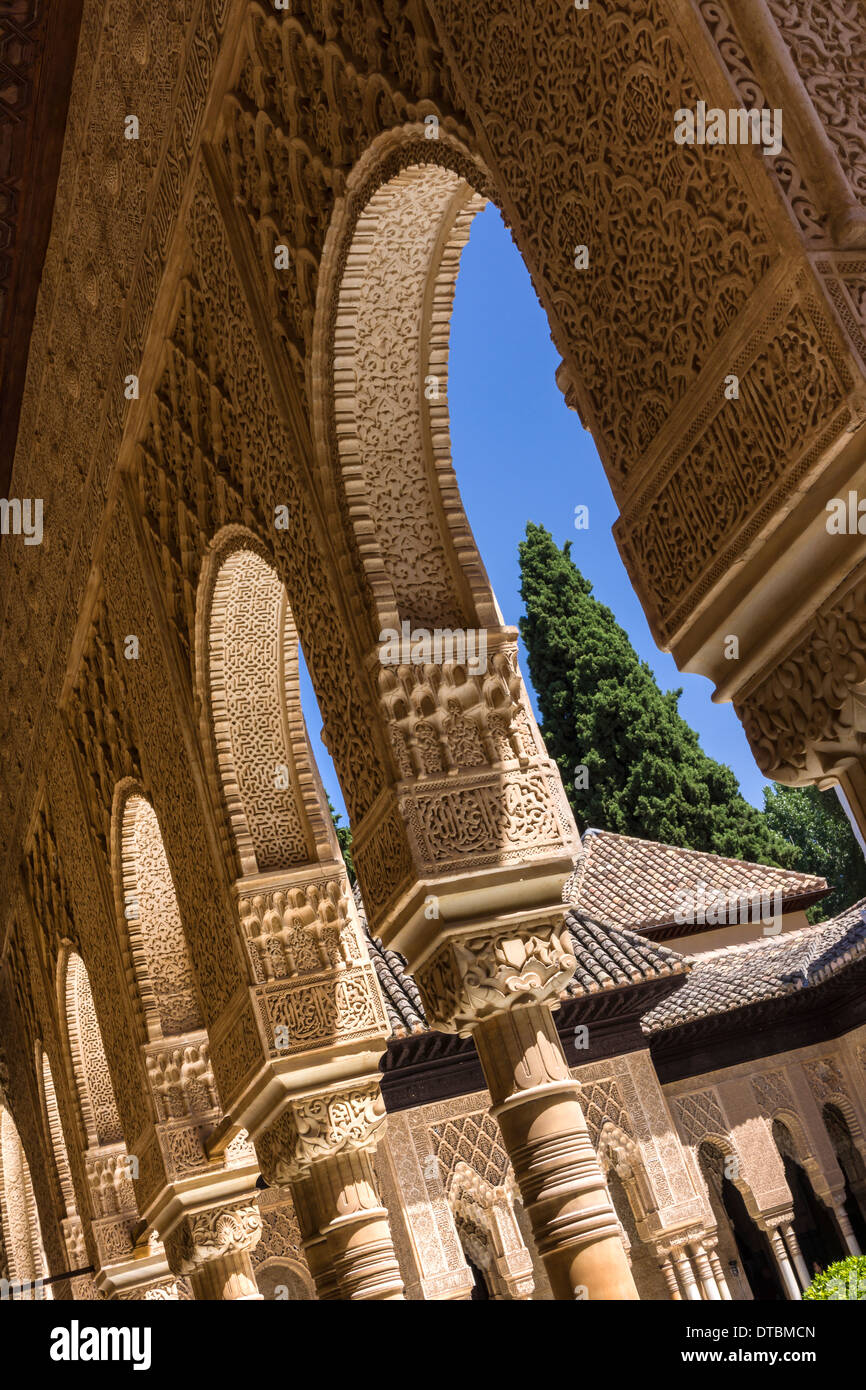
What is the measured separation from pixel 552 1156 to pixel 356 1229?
1.27 m

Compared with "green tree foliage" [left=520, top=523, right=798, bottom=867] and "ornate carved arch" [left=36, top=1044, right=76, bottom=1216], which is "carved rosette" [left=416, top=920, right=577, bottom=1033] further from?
"green tree foliage" [left=520, top=523, right=798, bottom=867]

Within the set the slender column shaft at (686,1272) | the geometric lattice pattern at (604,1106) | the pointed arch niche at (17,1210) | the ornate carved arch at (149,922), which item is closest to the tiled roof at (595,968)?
the geometric lattice pattern at (604,1106)

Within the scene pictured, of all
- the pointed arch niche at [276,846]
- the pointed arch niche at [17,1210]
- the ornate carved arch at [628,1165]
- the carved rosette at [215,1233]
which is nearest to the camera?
the pointed arch niche at [276,846]

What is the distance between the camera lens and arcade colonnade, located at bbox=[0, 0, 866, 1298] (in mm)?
1962

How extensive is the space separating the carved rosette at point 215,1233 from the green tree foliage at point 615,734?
56.7ft

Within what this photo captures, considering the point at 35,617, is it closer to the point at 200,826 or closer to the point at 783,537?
the point at 200,826

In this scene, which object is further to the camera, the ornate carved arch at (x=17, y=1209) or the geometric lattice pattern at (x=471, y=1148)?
the ornate carved arch at (x=17, y=1209)

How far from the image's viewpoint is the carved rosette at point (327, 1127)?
186 inches

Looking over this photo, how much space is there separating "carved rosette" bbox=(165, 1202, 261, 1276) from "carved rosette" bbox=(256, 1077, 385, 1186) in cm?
177

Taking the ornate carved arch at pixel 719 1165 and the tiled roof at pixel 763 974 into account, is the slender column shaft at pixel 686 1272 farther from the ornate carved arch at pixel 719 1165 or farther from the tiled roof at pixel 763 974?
the tiled roof at pixel 763 974

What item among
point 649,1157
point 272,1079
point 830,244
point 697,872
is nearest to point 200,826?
point 272,1079

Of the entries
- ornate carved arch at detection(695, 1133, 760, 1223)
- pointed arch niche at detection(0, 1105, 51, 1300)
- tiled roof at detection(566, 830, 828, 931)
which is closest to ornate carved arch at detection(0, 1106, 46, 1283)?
pointed arch niche at detection(0, 1105, 51, 1300)

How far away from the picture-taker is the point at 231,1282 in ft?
21.1
